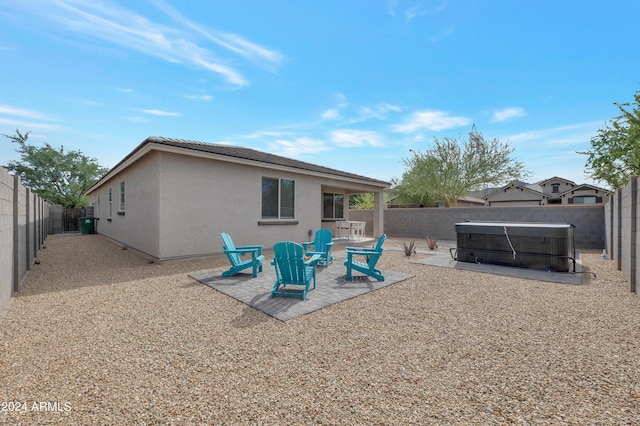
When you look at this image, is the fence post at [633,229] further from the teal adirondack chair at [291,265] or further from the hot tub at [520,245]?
the teal adirondack chair at [291,265]

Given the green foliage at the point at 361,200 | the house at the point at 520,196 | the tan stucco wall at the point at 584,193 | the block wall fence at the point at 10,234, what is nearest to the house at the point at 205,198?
the block wall fence at the point at 10,234

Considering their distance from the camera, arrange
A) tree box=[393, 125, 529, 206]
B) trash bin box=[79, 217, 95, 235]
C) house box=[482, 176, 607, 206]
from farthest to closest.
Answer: house box=[482, 176, 607, 206] → tree box=[393, 125, 529, 206] → trash bin box=[79, 217, 95, 235]

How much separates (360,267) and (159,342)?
4.03 metres

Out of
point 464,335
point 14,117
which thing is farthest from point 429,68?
point 14,117

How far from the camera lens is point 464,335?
3258 millimetres

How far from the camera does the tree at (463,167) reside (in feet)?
75.0

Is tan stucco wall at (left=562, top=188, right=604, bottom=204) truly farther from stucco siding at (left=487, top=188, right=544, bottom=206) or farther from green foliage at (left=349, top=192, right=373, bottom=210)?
green foliage at (left=349, top=192, right=373, bottom=210)

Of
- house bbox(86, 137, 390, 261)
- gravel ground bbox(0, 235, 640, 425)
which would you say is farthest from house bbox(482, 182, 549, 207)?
gravel ground bbox(0, 235, 640, 425)

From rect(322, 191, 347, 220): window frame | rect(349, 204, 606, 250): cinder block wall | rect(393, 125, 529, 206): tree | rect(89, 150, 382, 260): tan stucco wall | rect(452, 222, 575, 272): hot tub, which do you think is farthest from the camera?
rect(393, 125, 529, 206): tree

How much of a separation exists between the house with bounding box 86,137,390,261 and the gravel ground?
3.47 meters

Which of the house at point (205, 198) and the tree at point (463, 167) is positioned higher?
the tree at point (463, 167)

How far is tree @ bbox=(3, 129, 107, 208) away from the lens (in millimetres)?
26672

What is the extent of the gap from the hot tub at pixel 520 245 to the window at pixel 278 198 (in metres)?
6.16

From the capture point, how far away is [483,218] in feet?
47.8
